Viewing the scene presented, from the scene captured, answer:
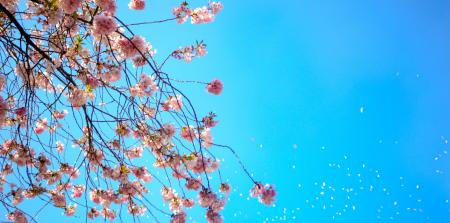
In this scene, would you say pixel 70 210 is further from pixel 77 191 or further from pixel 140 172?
pixel 140 172

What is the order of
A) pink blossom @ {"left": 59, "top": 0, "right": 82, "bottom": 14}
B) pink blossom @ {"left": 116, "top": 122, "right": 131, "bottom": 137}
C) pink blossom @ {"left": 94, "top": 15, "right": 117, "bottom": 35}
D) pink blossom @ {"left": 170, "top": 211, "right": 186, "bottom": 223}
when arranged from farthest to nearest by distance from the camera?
pink blossom @ {"left": 116, "top": 122, "right": 131, "bottom": 137} < pink blossom @ {"left": 170, "top": 211, "right": 186, "bottom": 223} < pink blossom @ {"left": 94, "top": 15, "right": 117, "bottom": 35} < pink blossom @ {"left": 59, "top": 0, "right": 82, "bottom": 14}

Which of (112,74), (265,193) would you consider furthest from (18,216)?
(265,193)

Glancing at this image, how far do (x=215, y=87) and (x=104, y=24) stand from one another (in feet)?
3.93

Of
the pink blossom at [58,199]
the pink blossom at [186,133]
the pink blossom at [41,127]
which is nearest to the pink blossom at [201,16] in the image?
the pink blossom at [186,133]

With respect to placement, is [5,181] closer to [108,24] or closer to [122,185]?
[122,185]

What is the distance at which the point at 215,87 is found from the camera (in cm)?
345

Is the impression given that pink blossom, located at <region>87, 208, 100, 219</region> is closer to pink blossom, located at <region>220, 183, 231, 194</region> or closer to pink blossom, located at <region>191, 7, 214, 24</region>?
pink blossom, located at <region>220, 183, 231, 194</region>

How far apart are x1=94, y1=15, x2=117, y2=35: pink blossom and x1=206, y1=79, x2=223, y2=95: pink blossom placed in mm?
1131

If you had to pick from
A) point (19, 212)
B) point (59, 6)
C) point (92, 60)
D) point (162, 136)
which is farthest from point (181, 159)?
point (19, 212)

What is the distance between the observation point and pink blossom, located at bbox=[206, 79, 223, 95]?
11.3 ft

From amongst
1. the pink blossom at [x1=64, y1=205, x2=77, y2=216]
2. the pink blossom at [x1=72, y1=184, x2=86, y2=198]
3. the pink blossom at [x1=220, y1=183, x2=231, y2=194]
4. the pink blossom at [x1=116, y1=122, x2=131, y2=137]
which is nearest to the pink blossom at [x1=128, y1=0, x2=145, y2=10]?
the pink blossom at [x1=116, y1=122, x2=131, y2=137]

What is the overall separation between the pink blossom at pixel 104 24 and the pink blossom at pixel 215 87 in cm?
113

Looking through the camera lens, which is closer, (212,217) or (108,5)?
(108,5)

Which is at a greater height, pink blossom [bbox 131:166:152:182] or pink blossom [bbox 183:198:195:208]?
pink blossom [bbox 131:166:152:182]
